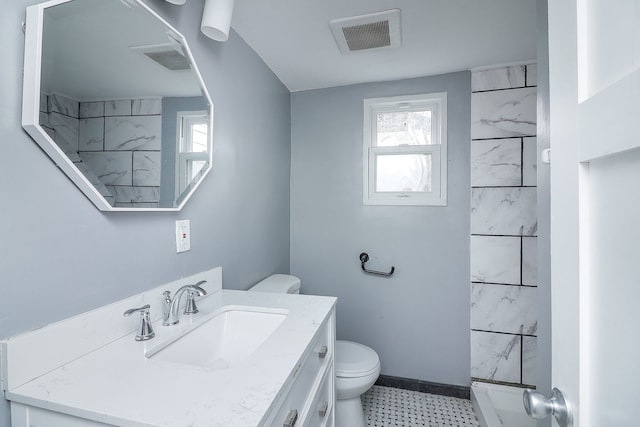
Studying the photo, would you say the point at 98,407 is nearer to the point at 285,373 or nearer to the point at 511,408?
the point at 285,373

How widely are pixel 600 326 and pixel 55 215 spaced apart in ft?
3.71

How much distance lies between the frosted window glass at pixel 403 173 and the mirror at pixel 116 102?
1.38 m

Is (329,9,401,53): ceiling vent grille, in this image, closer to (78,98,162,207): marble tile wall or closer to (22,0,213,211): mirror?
(22,0,213,211): mirror

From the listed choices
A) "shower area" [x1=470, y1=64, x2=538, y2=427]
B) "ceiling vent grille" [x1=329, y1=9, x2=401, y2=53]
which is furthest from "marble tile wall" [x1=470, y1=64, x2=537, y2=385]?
"ceiling vent grille" [x1=329, y1=9, x2=401, y2=53]

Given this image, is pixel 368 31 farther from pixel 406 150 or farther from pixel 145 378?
pixel 145 378

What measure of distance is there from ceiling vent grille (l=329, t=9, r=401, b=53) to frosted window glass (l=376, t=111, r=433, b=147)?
605 mm

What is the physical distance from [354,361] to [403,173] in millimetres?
1321

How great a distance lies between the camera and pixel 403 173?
2242 mm

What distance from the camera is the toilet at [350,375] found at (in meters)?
1.60

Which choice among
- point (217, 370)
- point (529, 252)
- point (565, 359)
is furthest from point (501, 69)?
point (217, 370)

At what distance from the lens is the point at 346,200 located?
230 cm

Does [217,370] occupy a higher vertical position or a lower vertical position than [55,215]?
lower

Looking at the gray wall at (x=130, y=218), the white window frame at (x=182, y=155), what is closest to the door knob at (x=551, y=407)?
the gray wall at (x=130, y=218)

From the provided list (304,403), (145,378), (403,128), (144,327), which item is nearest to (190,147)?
(144,327)
